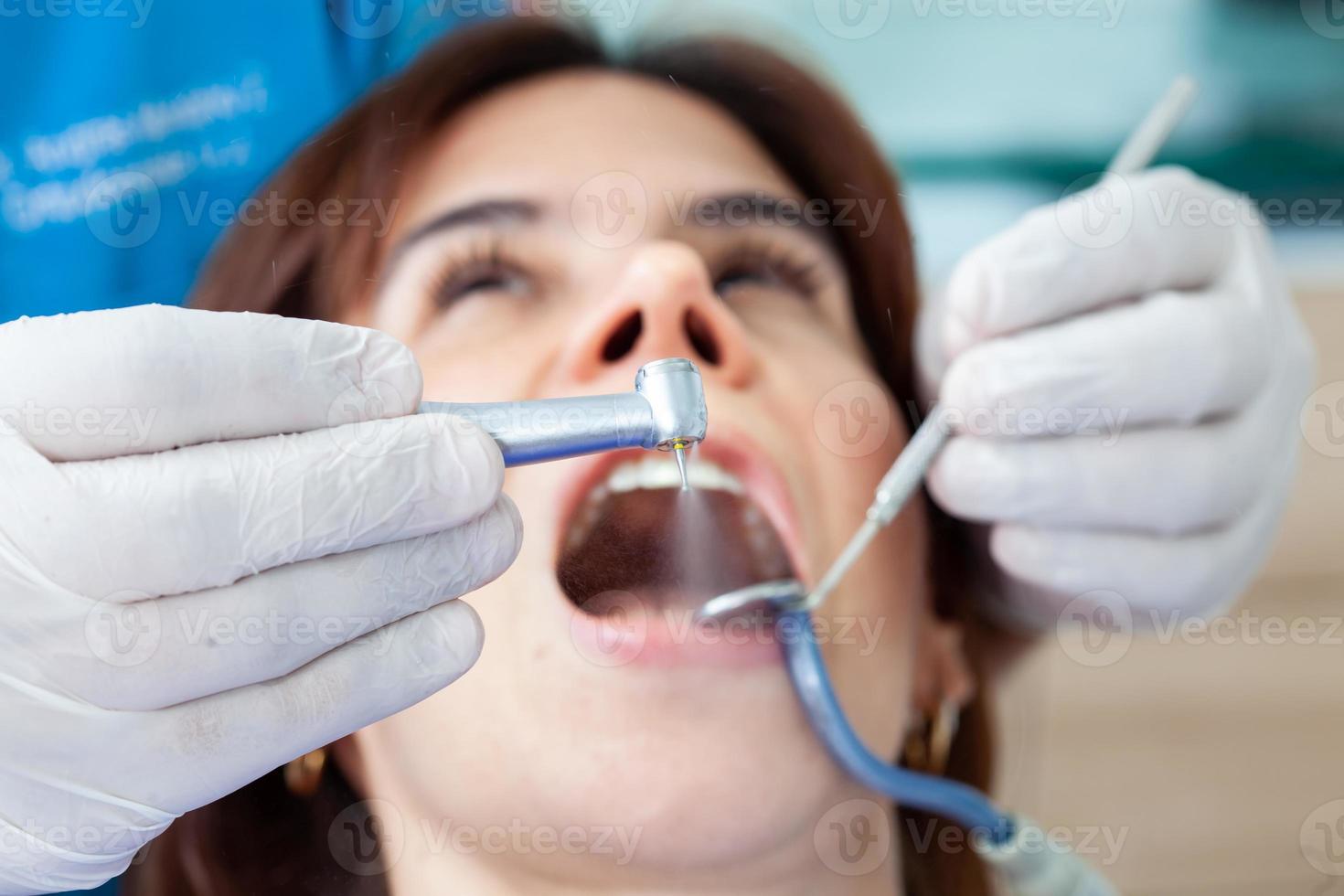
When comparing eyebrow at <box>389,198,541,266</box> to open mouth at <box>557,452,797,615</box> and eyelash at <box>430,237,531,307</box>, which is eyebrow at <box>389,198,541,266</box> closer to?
eyelash at <box>430,237,531,307</box>

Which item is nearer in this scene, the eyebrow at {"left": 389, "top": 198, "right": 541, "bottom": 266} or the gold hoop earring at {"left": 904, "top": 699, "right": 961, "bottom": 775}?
the eyebrow at {"left": 389, "top": 198, "right": 541, "bottom": 266}

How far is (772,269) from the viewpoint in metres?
1.03

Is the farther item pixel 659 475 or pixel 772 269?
pixel 772 269

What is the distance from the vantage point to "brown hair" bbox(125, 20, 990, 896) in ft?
3.20

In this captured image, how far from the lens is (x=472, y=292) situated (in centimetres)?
95

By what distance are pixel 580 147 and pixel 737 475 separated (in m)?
0.35

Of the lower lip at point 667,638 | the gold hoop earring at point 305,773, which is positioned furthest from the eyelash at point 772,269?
the gold hoop earring at point 305,773

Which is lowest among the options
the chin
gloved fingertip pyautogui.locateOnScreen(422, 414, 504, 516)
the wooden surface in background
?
the wooden surface in background

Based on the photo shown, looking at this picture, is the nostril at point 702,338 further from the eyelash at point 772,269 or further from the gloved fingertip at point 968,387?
the gloved fingertip at point 968,387

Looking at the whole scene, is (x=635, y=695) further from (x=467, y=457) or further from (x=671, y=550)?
(x=467, y=457)

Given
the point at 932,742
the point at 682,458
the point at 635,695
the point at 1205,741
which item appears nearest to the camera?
the point at 682,458

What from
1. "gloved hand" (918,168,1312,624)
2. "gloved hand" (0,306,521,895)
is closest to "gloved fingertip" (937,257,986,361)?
"gloved hand" (918,168,1312,624)

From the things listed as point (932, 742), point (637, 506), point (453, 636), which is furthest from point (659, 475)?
point (932, 742)

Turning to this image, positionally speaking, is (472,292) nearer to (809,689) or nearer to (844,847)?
(809,689)
